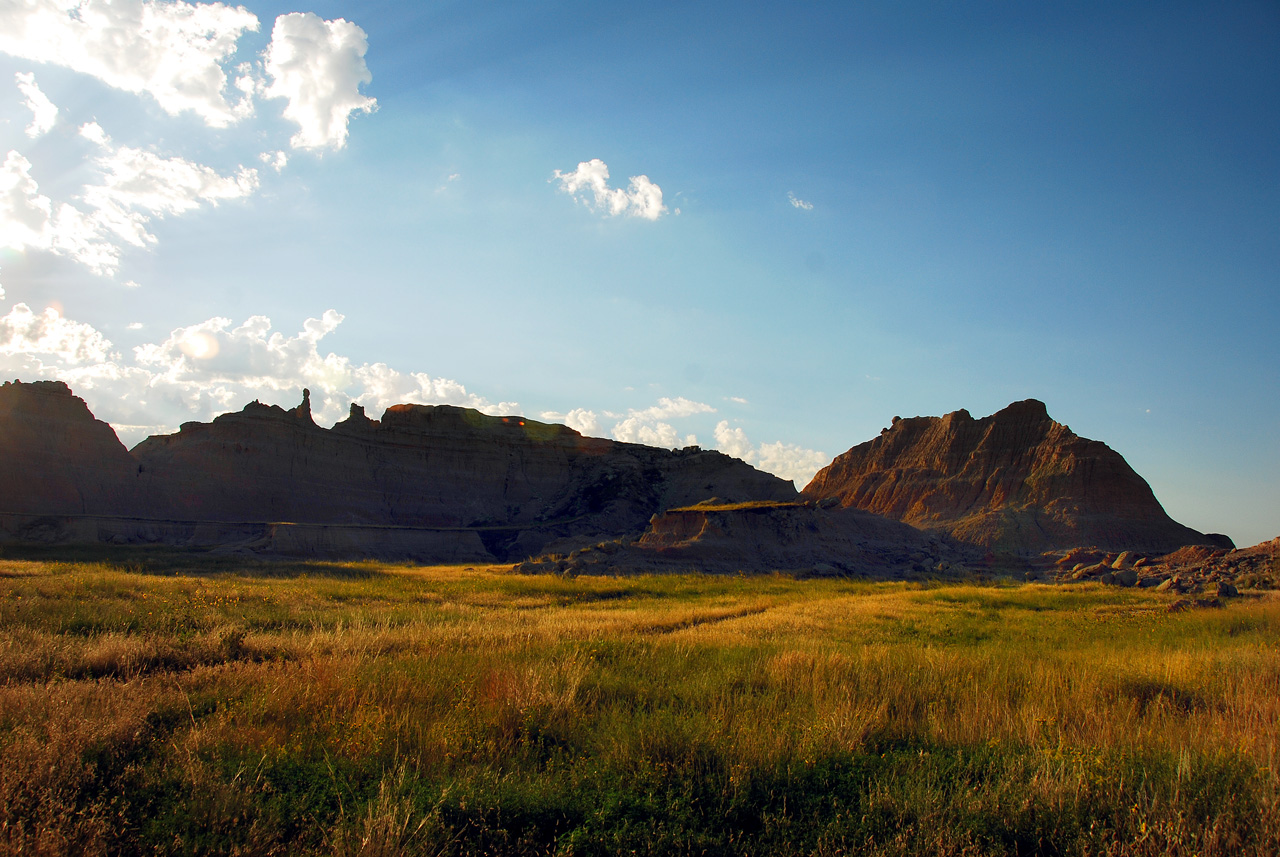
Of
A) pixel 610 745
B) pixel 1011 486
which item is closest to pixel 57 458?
pixel 610 745

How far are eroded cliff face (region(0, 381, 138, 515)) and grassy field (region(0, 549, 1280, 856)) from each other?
5470 cm

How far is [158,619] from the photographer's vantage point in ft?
36.9

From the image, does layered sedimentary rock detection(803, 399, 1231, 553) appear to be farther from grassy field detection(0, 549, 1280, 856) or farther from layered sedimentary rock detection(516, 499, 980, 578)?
grassy field detection(0, 549, 1280, 856)

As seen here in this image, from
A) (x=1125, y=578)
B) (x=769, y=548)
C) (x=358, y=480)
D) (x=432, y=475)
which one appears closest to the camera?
(x=1125, y=578)

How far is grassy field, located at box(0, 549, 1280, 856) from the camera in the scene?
4152 millimetres

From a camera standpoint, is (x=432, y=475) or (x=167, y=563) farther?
(x=432, y=475)

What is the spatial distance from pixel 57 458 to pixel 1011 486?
3709 inches

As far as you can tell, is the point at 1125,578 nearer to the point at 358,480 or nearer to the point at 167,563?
the point at 167,563

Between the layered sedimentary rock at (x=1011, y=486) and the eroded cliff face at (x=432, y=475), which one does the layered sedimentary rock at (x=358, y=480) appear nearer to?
the eroded cliff face at (x=432, y=475)

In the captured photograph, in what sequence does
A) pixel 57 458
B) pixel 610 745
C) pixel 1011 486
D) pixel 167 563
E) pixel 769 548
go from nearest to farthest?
pixel 610 745
pixel 167 563
pixel 769 548
pixel 57 458
pixel 1011 486

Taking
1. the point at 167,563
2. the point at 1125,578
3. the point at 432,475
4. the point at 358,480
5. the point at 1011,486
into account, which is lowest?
the point at 167,563

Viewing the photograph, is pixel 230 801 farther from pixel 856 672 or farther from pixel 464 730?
pixel 856 672

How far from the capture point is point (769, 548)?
43656 millimetres

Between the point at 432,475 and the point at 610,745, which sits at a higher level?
the point at 432,475
